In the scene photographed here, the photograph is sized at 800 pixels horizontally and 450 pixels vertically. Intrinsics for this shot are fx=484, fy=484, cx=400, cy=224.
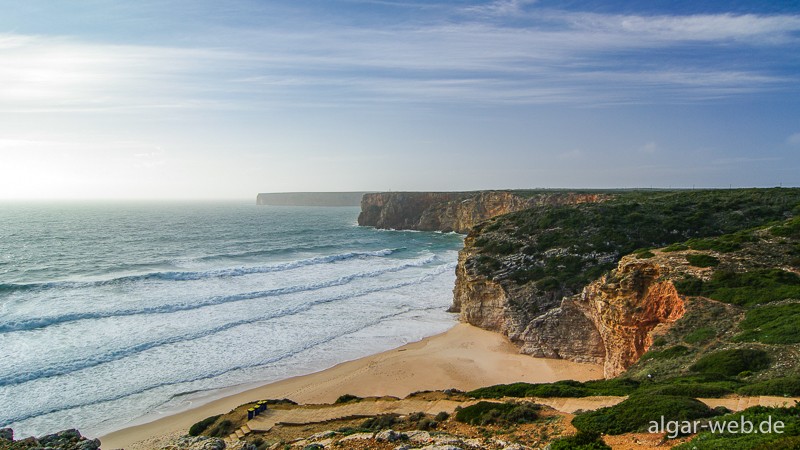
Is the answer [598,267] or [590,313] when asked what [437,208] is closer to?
[598,267]

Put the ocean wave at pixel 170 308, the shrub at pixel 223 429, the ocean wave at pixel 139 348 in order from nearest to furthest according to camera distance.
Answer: the shrub at pixel 223 429 < the ocean wave at pixel 139 348 < the ocean wave at pixel 170 308

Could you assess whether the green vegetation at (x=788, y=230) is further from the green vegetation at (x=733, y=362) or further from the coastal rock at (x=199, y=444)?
the coastal rock at (x=199, y=444)

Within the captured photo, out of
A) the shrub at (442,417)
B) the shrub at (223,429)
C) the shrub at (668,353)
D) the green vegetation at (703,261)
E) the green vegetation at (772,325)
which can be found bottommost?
the shrub at (223,429)

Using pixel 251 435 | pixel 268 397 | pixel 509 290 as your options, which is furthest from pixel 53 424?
pixel 509 290

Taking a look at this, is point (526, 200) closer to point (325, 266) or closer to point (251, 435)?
point (325, 266)

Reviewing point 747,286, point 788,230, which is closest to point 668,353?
point 747,286

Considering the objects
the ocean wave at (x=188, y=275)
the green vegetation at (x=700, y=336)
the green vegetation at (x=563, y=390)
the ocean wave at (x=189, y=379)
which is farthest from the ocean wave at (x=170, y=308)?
the green vegetation at (x=700, y=336)
